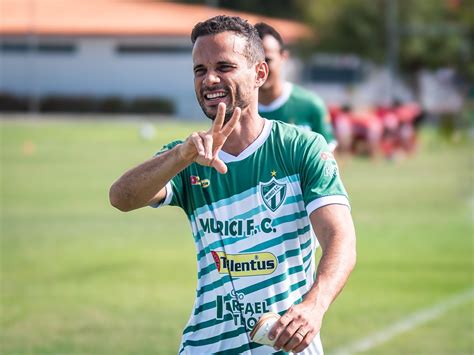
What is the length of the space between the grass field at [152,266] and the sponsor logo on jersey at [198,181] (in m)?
6.24

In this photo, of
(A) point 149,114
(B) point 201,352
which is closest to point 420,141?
(A) point 149,114

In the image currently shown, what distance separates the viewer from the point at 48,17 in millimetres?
76812

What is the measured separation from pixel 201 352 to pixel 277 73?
19.1ft

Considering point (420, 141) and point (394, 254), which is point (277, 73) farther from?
point (420, 141)

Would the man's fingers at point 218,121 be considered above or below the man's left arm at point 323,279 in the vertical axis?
above

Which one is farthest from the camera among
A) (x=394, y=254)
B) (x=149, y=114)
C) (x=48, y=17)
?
(x=48, y=17)

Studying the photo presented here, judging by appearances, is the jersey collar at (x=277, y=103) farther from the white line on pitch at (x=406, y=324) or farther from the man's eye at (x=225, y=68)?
the man's eye at (x=225, y=68)

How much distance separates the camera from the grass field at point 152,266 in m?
12.3

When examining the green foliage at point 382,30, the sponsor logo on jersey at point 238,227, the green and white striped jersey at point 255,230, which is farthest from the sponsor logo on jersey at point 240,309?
the green foliage at point 382,30

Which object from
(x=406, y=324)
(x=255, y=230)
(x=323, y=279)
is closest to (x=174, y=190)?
(x=255, y=230)

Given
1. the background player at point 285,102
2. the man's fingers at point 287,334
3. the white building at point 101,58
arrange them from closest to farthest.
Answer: the man's fingers at point 287,334 → the background player at point 285,102 → the white building at point 101,58

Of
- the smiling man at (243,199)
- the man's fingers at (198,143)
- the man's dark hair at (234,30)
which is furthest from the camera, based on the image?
the man's dark hair at (234,30)

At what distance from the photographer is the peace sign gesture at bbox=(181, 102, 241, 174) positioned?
15.7 ft

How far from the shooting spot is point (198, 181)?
5.37 metres
